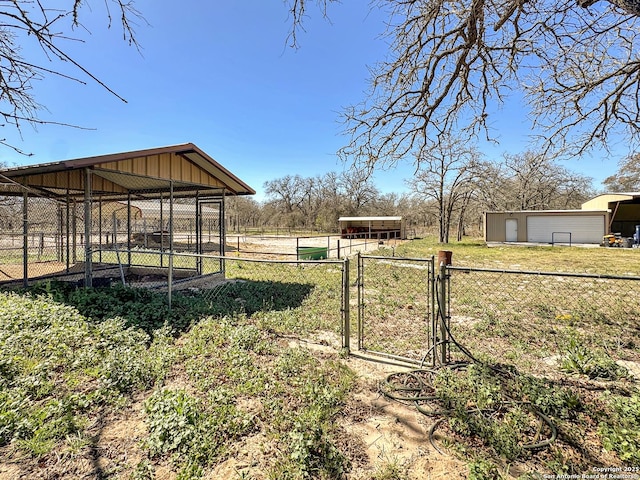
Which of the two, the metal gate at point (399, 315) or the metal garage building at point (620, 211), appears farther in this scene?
the metal garage building at point (620, 211)

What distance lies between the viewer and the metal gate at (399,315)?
369 centimetres

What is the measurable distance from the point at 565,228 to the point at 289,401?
83.3 feet

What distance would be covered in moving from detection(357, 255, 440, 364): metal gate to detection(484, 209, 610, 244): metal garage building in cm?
1683

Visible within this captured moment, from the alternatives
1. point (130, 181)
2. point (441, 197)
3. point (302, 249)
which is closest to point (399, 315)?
point (130, 181)

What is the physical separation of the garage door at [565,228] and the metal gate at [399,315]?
17.9m

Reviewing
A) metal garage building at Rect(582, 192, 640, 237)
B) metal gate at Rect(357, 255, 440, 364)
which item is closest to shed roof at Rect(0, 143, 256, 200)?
metal gate at Rect(357, 255, 440, 364)

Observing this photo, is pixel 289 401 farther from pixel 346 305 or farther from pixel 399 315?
pixel 399 315

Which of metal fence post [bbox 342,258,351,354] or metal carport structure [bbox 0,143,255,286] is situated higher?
metal carport structure [bbox 0,143,255,286]

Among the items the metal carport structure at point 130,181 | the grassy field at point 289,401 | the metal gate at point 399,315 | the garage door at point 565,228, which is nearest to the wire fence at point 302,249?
the metal gate at point 399,315

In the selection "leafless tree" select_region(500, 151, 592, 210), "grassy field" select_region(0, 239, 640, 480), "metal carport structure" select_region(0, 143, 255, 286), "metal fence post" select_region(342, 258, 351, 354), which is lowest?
"grassy field" select_region(0, 239, 640, 480)

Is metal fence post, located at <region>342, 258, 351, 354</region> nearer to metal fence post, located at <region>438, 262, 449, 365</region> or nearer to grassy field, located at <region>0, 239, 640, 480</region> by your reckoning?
grassy field, located at <region>0, 239, 640, 480</region>

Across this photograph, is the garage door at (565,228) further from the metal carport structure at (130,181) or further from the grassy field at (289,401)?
the metal carport structure at (130,181)

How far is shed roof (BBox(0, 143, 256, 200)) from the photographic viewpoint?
18.8 feet

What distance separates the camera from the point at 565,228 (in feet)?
69.8
